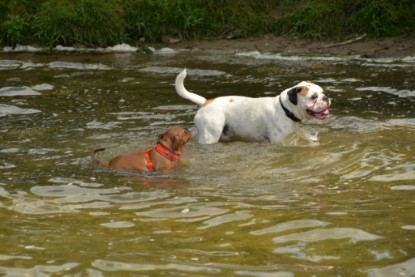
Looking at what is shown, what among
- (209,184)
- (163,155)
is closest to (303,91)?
(163,155)

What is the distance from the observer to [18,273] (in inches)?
198

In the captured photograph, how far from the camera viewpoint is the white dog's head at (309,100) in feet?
29.2

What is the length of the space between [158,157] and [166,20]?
26.0 ft

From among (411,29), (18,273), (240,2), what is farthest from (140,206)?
(240,2)

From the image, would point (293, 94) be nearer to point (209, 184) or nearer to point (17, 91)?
point (209, 184)

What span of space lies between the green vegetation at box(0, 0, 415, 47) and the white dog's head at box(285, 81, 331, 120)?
20.2 feet

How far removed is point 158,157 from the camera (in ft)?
26.7

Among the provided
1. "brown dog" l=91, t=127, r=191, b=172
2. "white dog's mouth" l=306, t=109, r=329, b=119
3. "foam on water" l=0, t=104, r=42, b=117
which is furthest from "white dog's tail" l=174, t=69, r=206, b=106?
"foam on water" l=0, t=104, r=42, b=117

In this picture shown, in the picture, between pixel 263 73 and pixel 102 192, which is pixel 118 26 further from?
pixel 102 192

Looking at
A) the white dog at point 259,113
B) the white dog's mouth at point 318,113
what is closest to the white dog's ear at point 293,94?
the white dog at point 259,113

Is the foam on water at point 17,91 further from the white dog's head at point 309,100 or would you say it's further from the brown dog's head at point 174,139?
the white dog's head at point 309,100

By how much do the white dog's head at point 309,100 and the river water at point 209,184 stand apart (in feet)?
0.96

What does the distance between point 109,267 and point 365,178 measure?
123 inches

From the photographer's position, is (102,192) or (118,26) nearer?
(102,192)
